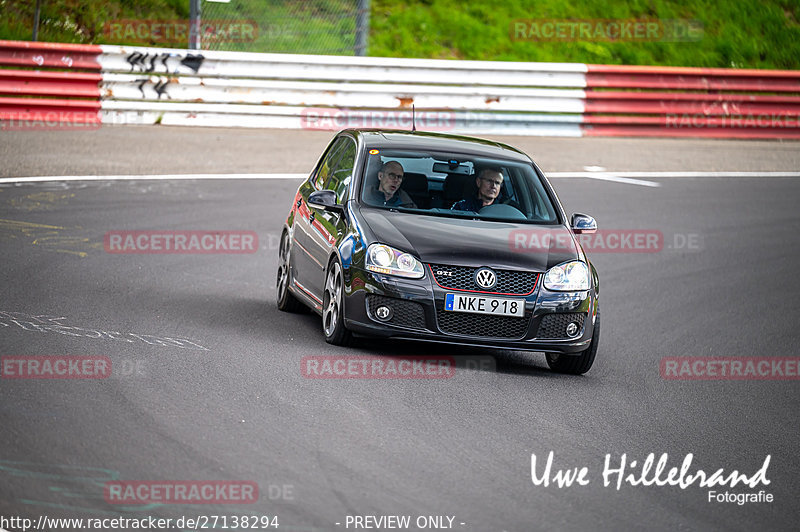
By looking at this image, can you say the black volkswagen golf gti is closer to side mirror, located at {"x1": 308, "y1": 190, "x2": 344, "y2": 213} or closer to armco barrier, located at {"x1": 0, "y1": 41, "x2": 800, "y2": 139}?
side mirror, located at {"x1": 308, "y1": 190, "x2": 344, "y2": 213}

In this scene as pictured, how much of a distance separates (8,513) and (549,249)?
4.59 m

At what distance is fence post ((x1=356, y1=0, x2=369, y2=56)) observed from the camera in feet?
74.4

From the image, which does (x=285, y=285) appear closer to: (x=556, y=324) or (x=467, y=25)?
(x=556, y=324)

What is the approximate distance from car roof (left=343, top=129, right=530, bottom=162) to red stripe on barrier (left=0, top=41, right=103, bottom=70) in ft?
35.2

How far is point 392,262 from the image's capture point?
8.39 metres

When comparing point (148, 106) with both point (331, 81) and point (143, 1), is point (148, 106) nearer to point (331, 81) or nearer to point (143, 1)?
point (331, 81)

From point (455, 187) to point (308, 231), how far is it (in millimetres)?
1191

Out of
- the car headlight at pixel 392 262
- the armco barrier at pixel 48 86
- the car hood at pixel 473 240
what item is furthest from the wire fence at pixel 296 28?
the car headlight at pixel 392 262

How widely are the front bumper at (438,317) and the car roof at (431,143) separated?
1.64 metres

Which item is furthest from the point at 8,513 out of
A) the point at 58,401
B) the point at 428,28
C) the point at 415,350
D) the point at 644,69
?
the point at 428,28

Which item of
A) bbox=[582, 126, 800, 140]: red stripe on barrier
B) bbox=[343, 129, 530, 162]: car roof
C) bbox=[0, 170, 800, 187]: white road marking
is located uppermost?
bbox=[343, 129, 530, 162]: car roof

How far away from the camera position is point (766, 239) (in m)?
15.3

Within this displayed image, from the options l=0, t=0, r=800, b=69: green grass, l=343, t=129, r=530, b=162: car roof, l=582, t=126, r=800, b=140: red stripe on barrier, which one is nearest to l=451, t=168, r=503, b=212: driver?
l=343, t=129, r=530, b=162: car roof

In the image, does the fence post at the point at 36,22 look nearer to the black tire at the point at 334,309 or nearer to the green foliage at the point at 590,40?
the green foliage at the point at 590,40
